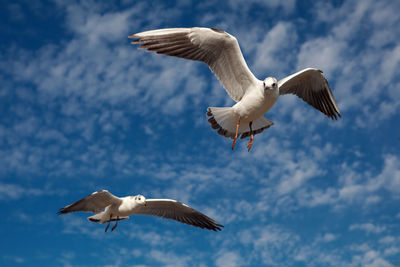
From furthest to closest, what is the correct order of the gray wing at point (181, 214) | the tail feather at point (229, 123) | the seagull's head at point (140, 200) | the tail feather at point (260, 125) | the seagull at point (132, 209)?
the gray wing at point (181, 214), the seagull's head at point (140, 200), the seagull at point (132, 209), the tail feather at point (260, 125), the tail feather at point (229, 123)

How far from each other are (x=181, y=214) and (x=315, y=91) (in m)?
5.48

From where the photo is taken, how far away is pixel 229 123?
11586 mm

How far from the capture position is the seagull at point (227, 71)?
1055 cm

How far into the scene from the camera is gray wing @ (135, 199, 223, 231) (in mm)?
14078

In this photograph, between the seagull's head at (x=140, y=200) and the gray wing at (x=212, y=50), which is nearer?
the gray wing at (x=212, y=50)

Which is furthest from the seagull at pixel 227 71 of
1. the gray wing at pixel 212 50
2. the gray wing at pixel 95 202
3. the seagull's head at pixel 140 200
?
the gray wing at pixel 95 202

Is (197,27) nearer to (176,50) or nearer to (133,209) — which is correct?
(176,50)

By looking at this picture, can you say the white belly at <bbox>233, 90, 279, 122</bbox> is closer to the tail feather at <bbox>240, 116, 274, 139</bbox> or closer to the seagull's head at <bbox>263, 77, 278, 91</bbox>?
the seagull's head at <bbox>263, 77, 278, 91</bbox>

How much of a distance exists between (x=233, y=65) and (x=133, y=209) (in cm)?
521

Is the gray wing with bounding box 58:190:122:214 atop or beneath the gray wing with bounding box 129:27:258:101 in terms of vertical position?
beneath

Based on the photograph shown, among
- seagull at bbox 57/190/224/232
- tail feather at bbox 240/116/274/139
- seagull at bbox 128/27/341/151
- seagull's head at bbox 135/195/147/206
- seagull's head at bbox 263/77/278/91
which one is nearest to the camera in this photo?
seagull's head at bbox 263/77/278/91

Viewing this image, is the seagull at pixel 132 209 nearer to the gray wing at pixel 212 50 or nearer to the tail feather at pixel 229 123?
the tail feather at pixel 229 123

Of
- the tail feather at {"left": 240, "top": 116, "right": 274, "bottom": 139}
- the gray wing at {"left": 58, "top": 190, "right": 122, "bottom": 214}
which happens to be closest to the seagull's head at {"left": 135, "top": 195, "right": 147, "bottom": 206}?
the gray wing at {"left": 58, "top": 190, "right": 122, "bottom": 214}

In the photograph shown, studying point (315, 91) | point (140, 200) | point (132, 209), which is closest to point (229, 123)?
point (315, 91)
